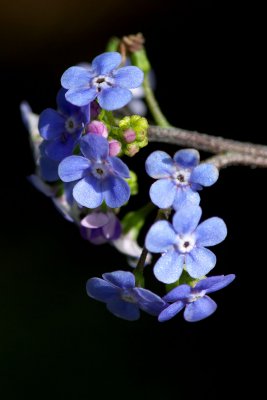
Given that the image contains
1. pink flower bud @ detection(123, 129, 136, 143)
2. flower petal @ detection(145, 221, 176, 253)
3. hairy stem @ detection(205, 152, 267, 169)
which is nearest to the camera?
flower petal @ detection(145, 221, 176, 253)

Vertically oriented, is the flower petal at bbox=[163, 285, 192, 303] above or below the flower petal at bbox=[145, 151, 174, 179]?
below

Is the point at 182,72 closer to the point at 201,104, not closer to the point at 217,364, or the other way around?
the point at 201,104

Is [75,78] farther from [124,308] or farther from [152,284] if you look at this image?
[152,284]

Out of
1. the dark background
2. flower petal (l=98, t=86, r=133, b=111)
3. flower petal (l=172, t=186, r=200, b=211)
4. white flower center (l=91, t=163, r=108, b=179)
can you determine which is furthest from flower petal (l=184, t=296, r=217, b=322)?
the dark background

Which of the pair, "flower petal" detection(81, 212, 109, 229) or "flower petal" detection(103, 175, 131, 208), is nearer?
"flower petal" detection(103, 175, 131, 208)

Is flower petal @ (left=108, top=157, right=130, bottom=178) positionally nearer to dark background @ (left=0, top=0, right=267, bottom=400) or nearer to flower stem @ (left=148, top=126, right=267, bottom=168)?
flower stem @ (left=148, top=126, right=267, bottom=168)

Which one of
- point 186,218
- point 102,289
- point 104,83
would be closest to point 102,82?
point 104,83
